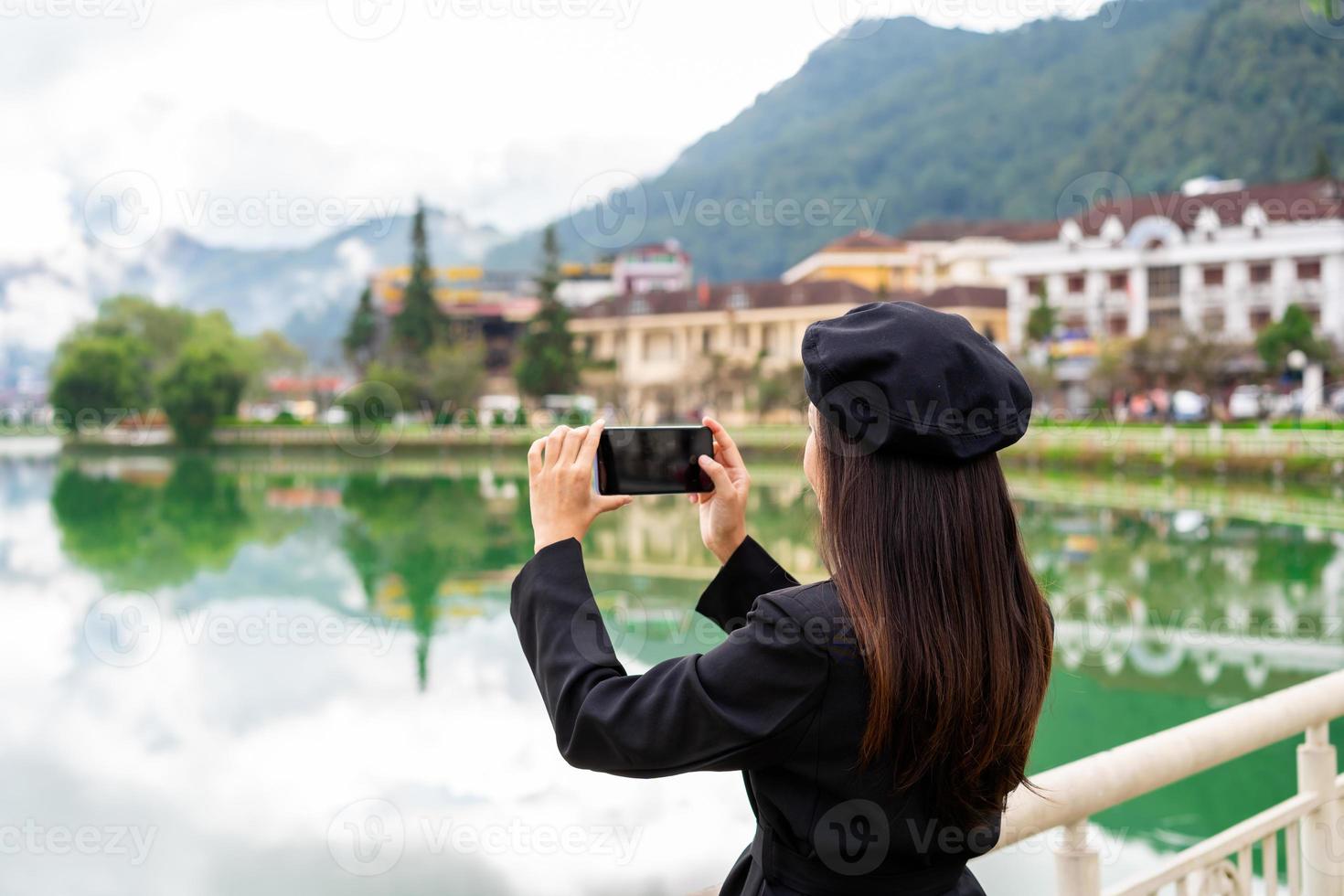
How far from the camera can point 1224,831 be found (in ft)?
4.36

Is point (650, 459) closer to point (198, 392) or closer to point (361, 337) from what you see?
point (198, 392)

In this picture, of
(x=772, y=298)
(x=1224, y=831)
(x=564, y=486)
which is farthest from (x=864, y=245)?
(x=564, y=486)

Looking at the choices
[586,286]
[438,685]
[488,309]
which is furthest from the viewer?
[586,286]

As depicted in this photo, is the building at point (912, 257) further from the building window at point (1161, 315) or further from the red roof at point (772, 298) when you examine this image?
the building window at point (1161, 315)

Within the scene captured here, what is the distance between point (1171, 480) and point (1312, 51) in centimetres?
3063

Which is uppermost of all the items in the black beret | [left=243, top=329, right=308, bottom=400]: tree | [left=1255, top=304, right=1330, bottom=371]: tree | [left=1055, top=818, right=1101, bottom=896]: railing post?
[left=243, top=329, right=308, bottom=400]: tree

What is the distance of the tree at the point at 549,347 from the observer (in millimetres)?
29203

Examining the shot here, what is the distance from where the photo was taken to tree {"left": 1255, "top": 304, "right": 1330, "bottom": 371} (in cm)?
2138

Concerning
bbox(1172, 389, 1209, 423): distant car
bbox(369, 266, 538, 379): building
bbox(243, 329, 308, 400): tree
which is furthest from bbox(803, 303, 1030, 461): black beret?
bbox(243, 329, 308, 400): tree

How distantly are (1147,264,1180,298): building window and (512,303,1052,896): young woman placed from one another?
1114 inches

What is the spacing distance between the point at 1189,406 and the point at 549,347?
15.2m

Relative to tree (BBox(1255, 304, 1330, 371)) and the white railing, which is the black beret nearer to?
the white railing

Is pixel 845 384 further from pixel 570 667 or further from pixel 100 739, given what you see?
pixel 100 739

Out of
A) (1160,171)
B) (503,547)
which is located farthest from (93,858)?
(1160,171)
